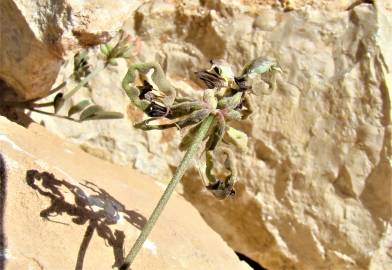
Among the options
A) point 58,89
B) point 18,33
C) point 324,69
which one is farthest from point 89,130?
point 324,69

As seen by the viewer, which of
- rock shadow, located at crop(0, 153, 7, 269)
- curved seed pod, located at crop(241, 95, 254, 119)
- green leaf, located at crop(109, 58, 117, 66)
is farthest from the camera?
green leaf, located at crop(109, 58, 117, 66)

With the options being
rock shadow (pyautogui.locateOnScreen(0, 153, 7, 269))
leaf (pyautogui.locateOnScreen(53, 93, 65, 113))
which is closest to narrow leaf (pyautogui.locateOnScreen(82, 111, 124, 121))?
leaf (pyautogui.locateOnScreen(53, 93, 65, 113))

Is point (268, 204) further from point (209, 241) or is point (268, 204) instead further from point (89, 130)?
point (89, 130)

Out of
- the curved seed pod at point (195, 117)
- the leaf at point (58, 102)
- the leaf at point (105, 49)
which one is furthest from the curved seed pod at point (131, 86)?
the leaf at point (58, 102)

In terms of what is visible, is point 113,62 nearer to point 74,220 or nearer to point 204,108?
point 74,220

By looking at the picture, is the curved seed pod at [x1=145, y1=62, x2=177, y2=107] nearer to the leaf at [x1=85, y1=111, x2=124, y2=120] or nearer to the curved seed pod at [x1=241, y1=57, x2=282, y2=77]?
the curved seed pod at [x1=241, y1=57, x2=282, y2=77]

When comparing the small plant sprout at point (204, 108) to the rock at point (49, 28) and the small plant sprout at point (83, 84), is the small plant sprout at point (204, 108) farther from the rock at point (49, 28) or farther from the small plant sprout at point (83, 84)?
the small plant sprout at point (83, 84)
